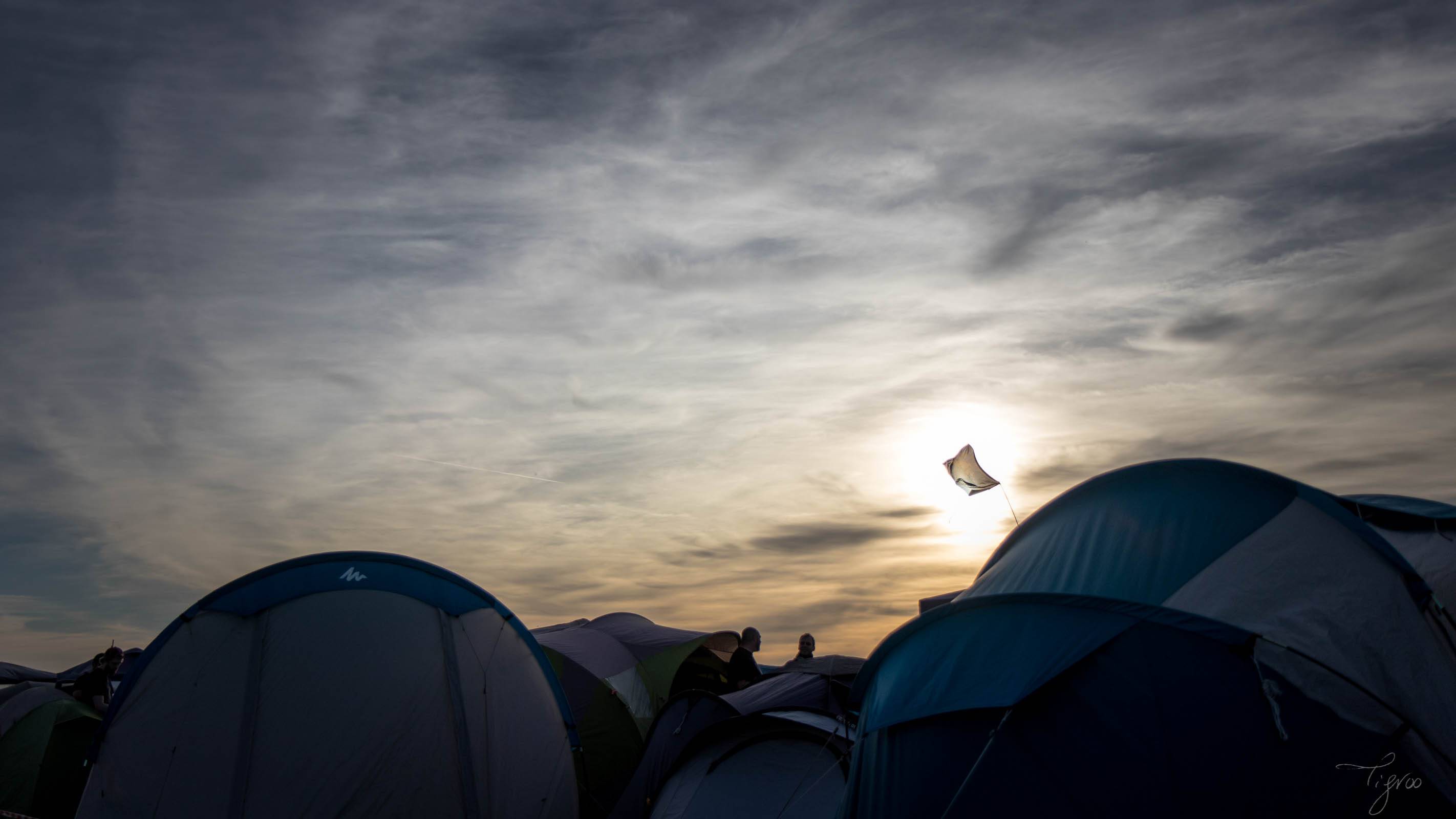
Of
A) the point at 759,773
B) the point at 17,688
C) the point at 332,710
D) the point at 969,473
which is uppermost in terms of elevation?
the point at 969,473

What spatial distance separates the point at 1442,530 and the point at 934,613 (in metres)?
6.36

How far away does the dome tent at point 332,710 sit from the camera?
852 centimetres

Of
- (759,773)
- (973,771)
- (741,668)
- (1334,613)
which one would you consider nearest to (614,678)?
(741,668)

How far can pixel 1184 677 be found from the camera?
5.67 m

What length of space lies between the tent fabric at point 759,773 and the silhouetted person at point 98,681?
29.7 feet

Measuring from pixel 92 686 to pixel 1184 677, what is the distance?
14397mm

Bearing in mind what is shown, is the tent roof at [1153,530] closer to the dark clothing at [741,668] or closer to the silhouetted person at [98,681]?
the dark clothing at [741,668]

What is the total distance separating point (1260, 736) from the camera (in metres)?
5.43

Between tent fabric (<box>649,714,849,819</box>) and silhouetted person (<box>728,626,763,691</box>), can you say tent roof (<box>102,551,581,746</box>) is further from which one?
silhouetted person (<box>728,626,763,691</box>)

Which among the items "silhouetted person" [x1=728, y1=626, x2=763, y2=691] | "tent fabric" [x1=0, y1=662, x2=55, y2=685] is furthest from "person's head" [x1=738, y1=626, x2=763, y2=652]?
"tent fabric" [x1=0, y1=662, x2=55, y2=685]

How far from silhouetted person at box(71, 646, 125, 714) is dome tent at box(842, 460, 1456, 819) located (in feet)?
39.4

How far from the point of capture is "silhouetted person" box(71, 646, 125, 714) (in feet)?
42.7

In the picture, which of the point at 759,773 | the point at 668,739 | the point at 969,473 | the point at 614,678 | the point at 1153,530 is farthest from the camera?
the point at 614,678

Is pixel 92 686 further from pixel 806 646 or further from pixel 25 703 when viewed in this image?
pixel 806 646
